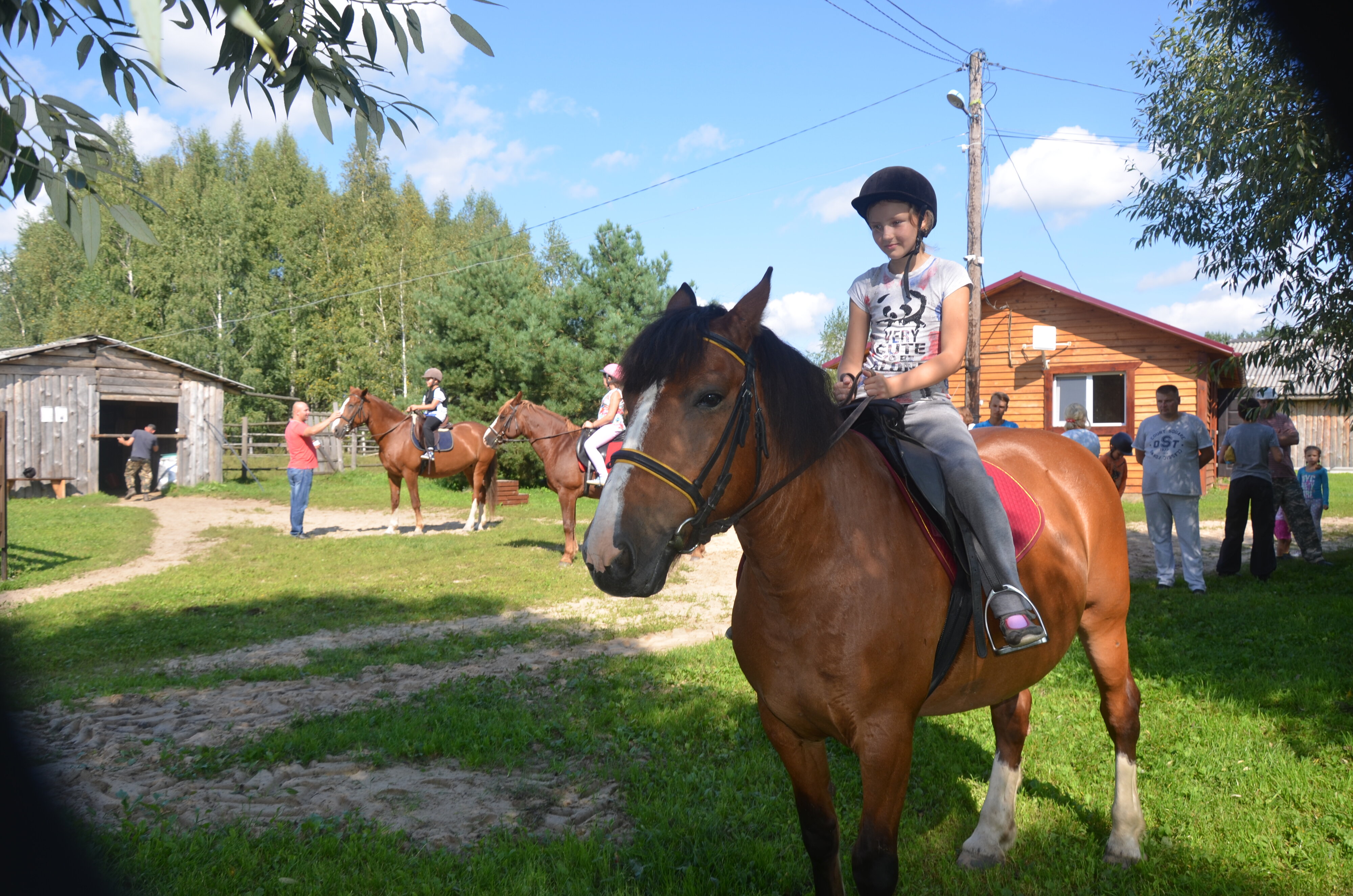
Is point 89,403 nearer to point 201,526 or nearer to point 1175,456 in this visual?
point 201,526

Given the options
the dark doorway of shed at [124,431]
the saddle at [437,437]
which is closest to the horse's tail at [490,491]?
the saddle at [437,437]

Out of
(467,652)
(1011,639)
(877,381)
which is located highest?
(877,381)

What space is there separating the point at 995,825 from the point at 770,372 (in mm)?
2647

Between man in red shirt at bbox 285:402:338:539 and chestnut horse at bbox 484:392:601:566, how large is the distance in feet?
12.0

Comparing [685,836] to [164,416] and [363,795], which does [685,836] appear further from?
[164,416]

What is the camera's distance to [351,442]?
33.3m

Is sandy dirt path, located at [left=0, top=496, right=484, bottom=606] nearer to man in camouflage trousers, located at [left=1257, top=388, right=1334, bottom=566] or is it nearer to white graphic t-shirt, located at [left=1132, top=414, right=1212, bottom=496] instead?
white graphic t-shirt, located at [left=1132, top=414, right=1212, bottom=496]

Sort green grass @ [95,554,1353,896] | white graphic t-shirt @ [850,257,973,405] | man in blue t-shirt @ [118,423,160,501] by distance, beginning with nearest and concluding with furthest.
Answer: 1. white graphic t-shirt @ [850,257,973,405]
2. green grass @ [95,554,1353,896]
3. man in blue t-shirt @ [118,423,160,501]

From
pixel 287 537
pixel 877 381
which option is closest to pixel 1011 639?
pixel 877 381

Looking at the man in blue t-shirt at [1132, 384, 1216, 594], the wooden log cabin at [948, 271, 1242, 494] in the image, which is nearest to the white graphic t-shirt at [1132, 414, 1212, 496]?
the man in blue t-shirt at [1132, 384, 1216, 594]

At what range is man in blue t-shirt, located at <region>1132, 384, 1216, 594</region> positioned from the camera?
29.5ft

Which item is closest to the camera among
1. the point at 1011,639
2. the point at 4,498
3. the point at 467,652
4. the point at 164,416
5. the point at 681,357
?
the point at 681,357

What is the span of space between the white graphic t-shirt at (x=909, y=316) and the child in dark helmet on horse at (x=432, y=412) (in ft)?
45.1

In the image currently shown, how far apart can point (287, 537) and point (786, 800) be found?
13541 mm
